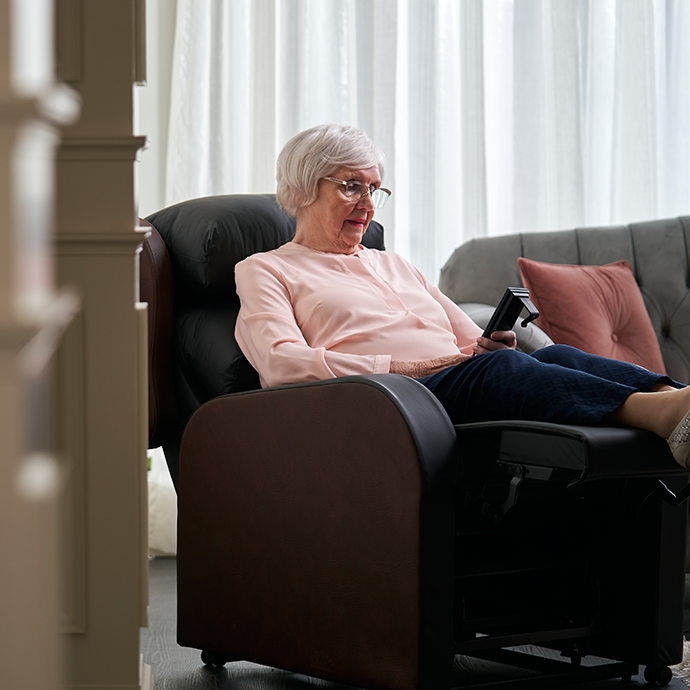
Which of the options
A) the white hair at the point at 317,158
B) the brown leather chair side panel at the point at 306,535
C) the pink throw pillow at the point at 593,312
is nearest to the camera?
the brown leather chair side panel at the point at 306,535

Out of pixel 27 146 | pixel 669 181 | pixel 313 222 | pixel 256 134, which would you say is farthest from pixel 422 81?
pixel 27 146

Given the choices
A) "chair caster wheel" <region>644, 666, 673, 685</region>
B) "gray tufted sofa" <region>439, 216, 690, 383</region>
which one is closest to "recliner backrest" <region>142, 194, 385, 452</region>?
"gray tufted sofa" <region>439, 216, 690, 383</region>

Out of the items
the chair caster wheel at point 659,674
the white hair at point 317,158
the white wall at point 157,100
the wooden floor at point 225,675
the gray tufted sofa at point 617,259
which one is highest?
the white wall at point 157,100

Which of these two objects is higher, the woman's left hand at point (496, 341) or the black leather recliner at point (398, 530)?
the woman's left hand at point (496, 341)

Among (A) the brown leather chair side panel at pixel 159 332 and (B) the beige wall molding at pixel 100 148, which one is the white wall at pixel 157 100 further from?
(B) the beige wall molding at pixel 100 148

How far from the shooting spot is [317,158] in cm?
175

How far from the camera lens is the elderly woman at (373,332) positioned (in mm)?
1163

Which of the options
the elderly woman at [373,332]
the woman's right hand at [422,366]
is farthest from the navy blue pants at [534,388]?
the woman's right hand at [422,366]

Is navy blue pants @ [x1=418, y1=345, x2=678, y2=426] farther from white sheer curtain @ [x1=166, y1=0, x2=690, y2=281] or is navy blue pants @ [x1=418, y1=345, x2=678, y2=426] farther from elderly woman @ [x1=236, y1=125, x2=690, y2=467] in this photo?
white sheer curtain @ [x1=166, y1=0, x2=690, y2=281]

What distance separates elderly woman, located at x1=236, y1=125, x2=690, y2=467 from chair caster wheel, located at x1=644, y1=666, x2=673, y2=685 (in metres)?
0.49

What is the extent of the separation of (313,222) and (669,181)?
5.39ft

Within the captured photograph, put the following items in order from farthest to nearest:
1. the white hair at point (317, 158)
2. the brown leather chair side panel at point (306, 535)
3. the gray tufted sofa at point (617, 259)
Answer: the gray tufted sofa at point (617, 259), the white hair at point (317, 158), the brown leather chair side panel at point (306, 535)

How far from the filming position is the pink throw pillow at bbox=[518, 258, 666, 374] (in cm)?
205

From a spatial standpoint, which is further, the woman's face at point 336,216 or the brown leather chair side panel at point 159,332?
the woman's face at point 336,216
